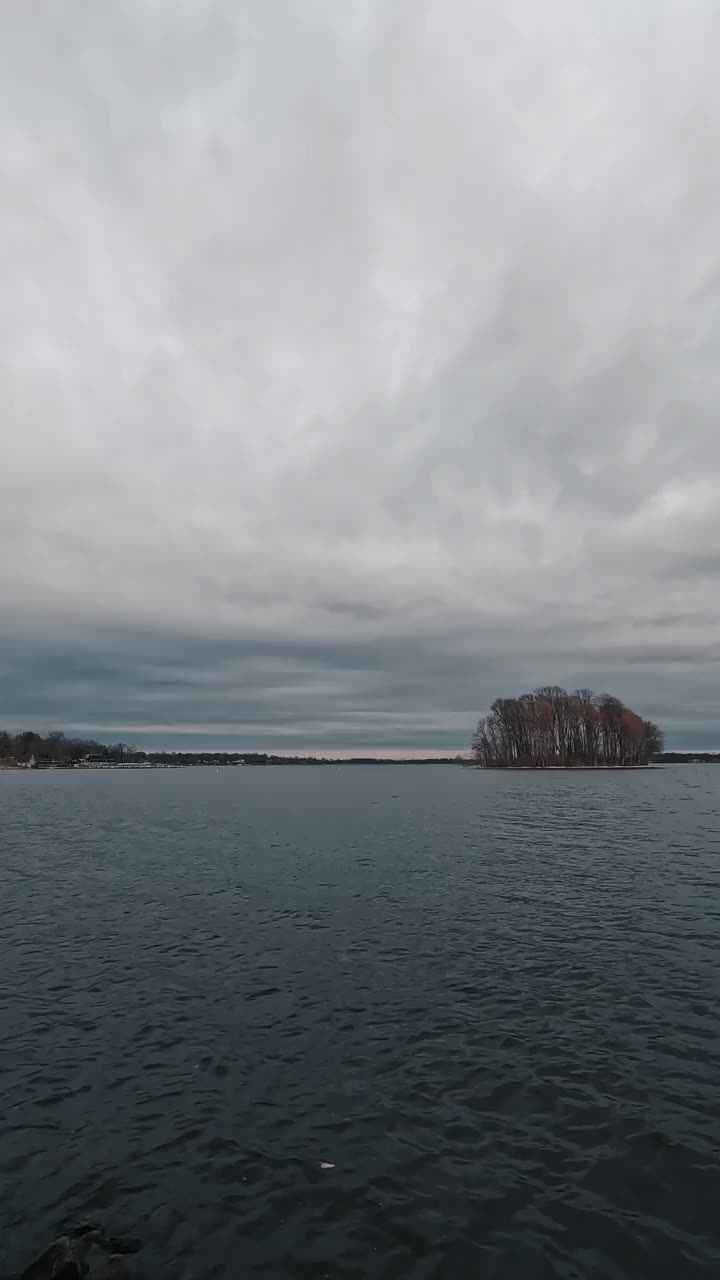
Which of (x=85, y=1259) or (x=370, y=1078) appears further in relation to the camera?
(x=370, y=1078)

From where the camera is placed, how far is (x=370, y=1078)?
636 inches

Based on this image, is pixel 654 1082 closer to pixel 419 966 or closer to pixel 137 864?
pixel 419 966

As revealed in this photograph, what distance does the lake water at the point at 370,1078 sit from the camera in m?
11.1

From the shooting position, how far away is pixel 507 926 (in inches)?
1153

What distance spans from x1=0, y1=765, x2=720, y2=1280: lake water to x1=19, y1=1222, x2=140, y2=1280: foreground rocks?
403mm

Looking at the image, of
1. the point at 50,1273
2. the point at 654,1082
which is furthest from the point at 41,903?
the point at 654,1082

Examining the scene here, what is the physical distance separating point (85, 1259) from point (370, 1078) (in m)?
7.65

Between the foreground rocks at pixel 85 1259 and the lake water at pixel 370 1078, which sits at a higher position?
the foreground rocks at pixel 85 1259

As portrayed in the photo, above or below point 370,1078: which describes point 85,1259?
above

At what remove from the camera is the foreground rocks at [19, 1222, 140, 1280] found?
973 cm

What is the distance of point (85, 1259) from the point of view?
1017 cm

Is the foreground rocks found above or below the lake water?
above

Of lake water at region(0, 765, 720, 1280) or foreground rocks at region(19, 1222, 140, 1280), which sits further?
lake water at region(0, 765, 720, 1280)

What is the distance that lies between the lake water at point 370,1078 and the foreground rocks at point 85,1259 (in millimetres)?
403
